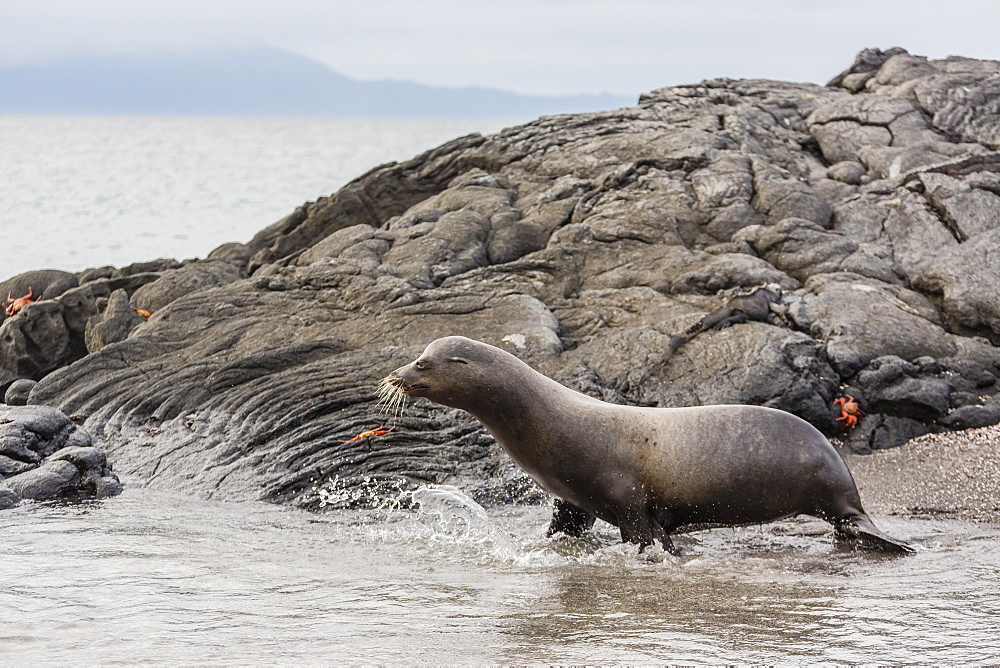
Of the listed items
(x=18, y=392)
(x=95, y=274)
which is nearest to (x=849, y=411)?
(x=18, y=392)

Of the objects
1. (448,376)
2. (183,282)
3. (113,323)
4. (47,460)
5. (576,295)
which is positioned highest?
(576,295)

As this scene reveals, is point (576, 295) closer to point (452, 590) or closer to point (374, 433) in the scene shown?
Answer: point (374, 433)

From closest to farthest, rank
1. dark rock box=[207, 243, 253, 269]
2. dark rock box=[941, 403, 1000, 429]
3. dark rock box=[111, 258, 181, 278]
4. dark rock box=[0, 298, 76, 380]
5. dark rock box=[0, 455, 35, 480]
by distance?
dark rock box=[0, 455, 35, 480]
dark rock box=[941, 403, 1000, 429]
dark rock box=[0, 298, 76, 380]
dark rock box=[111, 258, 181, 278]
dark rock box=[207, 243, 253, 269]

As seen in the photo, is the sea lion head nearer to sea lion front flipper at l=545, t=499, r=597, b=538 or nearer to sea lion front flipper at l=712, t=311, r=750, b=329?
sea lion front flipper at l=545, t=499, r=597, b=538

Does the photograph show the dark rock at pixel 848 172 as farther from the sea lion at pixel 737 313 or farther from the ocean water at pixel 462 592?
the ocean water at pixel 462 592

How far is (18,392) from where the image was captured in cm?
1220

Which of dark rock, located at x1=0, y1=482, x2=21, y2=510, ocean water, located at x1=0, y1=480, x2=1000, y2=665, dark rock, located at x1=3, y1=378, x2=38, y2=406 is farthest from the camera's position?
dark rock, located at x1=3, y1=378, x2=38, y2=406

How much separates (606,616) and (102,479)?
5521mm

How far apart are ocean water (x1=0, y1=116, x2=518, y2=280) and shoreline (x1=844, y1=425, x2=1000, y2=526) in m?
34.0

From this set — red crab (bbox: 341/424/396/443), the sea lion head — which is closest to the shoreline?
the sea lion head

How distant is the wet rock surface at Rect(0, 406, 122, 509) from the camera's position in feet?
30.0

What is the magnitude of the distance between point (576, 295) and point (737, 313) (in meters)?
1.96

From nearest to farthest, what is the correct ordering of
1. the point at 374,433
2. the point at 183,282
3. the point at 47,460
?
the point at 47,460 < the point at 374,433 < the point at 183,282

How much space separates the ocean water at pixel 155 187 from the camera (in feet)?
157
